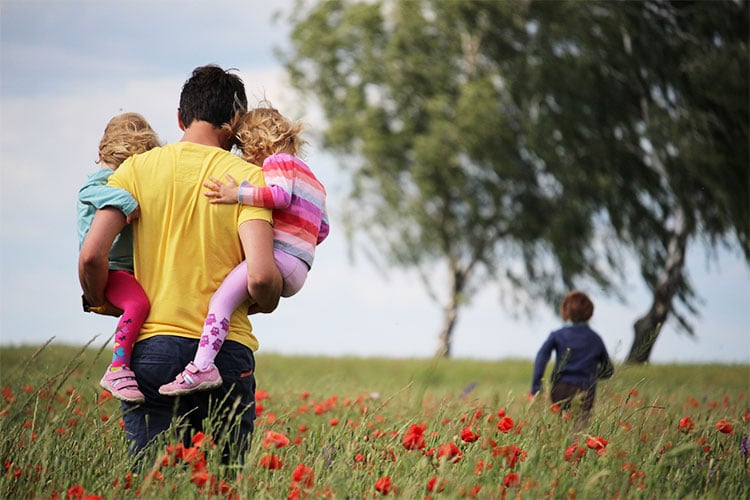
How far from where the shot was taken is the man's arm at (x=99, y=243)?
3.43 meters

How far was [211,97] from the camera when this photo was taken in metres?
3.62

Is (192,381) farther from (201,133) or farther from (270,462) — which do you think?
(201,133)

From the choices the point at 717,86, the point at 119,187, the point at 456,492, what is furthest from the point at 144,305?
the point at 717,86

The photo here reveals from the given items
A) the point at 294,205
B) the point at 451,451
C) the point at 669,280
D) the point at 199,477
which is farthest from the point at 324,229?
the point at 669,280

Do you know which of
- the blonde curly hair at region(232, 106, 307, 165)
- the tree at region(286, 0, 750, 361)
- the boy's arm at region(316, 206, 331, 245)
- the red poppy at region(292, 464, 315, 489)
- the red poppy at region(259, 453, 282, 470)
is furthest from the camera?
the tree at region(286, 0, 750, 361)

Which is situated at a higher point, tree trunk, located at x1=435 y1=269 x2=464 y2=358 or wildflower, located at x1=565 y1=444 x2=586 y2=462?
tree trunk, located at x1=435 y1=269 x2=464 y2=358

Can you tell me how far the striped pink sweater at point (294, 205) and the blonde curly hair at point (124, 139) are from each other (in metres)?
0.72

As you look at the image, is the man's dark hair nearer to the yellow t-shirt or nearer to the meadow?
the yellow t-shirt

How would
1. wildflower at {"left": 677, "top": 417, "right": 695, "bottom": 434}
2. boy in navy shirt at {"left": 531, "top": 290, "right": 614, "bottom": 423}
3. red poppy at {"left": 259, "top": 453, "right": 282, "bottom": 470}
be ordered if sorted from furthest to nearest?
boy in navy shirt at {"left": 531, "top": 290, "right": 614, "bottom": 423}, wildflower at {"left": 677, "top": 417, "right": 695, "bottom": 434}, red poppy at {"left": 259, "top": 453, "right": 282, "bottom": 470}

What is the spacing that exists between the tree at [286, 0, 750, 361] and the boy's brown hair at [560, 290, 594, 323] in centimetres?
1026

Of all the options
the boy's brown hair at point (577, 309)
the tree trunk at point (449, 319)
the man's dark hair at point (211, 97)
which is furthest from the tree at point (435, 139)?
the man's dark hair at point (211, 97)

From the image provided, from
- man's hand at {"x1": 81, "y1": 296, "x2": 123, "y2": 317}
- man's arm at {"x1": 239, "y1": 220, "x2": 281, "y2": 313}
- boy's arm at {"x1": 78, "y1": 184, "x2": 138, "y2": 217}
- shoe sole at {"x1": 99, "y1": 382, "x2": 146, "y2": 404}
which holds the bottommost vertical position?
shoe sole at {"x1": 99, "y1": 382, "x2": 146, "y2": 404}

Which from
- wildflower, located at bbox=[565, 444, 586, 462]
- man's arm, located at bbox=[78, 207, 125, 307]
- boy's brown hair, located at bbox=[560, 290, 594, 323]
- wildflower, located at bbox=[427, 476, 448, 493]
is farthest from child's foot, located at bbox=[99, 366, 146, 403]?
boy's brown hair, located at bbox=[560, 290, 594, 323]

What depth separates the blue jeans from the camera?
3492 millimetres
